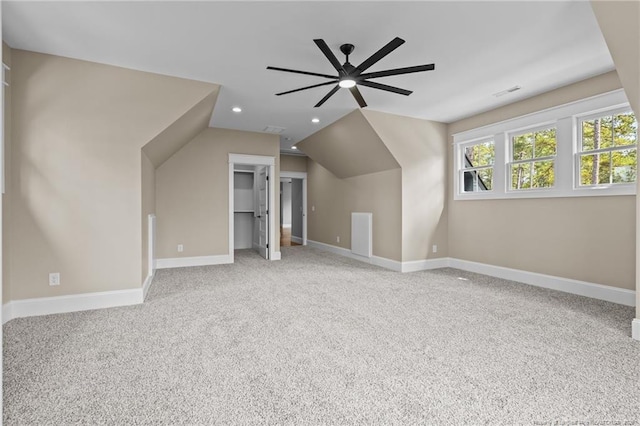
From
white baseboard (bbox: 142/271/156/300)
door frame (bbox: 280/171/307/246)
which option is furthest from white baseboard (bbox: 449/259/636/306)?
white baseboard (bbox: 142/271/156/300)

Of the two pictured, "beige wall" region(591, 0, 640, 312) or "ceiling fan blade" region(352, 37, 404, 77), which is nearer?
"beige wall" region(591, 0, 640, 312)

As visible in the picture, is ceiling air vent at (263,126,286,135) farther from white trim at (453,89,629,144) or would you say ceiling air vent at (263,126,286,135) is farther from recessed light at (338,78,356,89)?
white trim at (453,89,629,144)

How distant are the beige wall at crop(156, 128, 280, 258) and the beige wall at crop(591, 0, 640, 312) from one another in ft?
17.0

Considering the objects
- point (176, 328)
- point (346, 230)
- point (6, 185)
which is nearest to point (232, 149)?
point (346, 230)

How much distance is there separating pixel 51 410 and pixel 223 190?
4.46m

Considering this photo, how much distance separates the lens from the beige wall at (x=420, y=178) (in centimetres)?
531

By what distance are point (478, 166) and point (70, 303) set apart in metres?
5.79

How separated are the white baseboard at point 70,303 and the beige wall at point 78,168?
6cm

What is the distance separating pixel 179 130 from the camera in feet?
14.6

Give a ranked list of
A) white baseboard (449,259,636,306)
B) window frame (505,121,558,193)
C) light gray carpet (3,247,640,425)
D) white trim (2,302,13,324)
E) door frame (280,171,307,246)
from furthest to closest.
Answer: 1. door frame (280,171,307,246)
2. window frame (505,121,558,193)
3. white baseboard (449,259,636,306)
4. white trim (2,302,13,324)
5. light gray carpet (3,247,640,425)

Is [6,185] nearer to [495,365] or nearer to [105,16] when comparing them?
[105,16]

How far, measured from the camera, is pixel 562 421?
179cm

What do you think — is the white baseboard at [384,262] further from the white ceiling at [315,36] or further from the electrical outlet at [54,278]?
the electrical outlet at [54,278]

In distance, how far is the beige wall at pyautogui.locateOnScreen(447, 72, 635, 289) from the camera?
3.70 m
